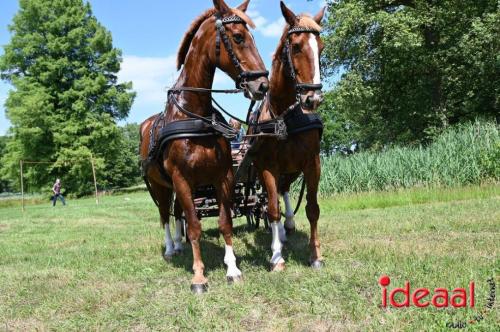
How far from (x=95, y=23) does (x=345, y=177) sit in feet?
91.0

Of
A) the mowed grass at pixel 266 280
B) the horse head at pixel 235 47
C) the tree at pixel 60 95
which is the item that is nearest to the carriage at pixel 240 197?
the mowed grass at pixel 266 280

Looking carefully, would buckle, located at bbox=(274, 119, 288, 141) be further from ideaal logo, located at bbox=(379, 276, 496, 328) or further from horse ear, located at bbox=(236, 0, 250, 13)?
ideaal logo, located at bbox=(379, 276, 496, 328)

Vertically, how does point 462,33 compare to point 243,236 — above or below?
above

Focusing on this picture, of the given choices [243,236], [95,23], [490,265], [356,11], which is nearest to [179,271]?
[243,236]

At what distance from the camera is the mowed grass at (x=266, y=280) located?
10.6 ft

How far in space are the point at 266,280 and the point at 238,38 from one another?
7.40ft

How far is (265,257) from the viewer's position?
530 cm

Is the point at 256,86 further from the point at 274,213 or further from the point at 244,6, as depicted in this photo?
the point at 274,213

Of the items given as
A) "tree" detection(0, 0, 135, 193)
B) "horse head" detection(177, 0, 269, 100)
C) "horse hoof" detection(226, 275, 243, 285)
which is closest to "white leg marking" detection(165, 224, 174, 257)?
"horse hoof" detection(226, 275, 243, 285)

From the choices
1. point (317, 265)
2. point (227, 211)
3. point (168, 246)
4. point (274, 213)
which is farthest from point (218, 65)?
point (168, 246)

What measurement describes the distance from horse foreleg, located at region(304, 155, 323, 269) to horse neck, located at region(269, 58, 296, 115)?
676 millimetres

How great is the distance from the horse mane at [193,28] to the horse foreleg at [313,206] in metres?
1.66

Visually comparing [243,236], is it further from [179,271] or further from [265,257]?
[179,271]

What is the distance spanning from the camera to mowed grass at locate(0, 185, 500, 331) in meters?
3.22
